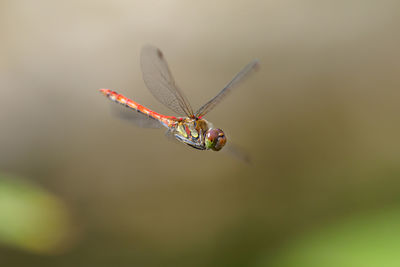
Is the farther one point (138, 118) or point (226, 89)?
point (138, 118)

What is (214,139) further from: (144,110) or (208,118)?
(208,118)

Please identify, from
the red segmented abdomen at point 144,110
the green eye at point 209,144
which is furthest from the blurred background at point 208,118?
the green eye at point 209,144

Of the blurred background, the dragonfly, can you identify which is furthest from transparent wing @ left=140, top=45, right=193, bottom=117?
the blurred background

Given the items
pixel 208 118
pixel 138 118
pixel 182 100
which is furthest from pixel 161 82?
Answer: pixel 208 118

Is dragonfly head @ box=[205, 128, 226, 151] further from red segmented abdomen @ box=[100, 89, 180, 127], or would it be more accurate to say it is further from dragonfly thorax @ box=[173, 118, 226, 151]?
red segmented abdomen @ box=[100, 89, 180, 127]

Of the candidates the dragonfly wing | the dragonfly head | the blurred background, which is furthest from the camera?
the blurred background

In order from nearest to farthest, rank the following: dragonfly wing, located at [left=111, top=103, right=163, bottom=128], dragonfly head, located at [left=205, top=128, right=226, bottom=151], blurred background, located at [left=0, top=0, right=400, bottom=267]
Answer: dragonfly head, located at [left=205, top=128, right=226, bottom=151] → dragonfly wing, located at [left=111, top=103, right=163, bottom=128] → blurred background, located at [left=0, top=0, right=400, bottom=267]
